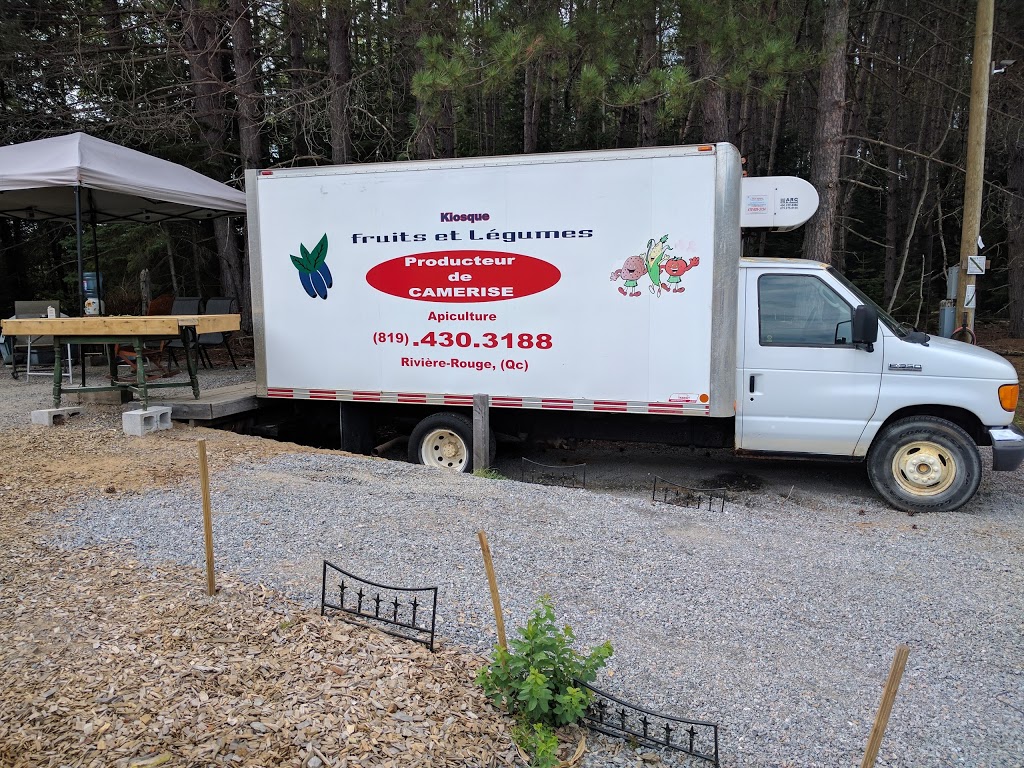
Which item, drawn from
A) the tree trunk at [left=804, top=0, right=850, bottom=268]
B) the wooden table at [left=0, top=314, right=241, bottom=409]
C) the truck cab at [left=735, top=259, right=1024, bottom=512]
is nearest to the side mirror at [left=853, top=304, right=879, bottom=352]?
the truck cab at [left=735, top=259, right=1024, bottom=512]

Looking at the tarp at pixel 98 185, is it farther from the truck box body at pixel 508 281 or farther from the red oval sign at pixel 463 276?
the red oval sign at pixel 463 276

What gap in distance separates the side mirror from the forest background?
3998 millimetres

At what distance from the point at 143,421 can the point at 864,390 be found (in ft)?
20.8

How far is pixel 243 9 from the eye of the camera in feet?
40.0

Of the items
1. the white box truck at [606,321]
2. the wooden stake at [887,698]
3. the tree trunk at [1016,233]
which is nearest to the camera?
the wooden stake at [887,698]

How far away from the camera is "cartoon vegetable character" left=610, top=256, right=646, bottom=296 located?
6.42m

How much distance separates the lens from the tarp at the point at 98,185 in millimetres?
8297

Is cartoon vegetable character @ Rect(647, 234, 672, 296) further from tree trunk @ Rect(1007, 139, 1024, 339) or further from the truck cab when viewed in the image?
tree trunk @ Rect(1007, 139, 1024, 339)

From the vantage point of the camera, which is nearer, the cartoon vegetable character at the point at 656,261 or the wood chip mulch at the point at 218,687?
the wood chip mulch at the point at 218,687

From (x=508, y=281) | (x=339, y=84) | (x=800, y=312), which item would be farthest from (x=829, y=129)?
(x=339, y=84)

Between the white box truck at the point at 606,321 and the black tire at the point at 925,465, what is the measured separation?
0.05ft

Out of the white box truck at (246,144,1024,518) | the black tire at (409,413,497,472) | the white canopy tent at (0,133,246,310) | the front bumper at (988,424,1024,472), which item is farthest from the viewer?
the white canopy tent at (0,133,246,310)

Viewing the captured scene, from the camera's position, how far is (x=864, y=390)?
6.26 metres

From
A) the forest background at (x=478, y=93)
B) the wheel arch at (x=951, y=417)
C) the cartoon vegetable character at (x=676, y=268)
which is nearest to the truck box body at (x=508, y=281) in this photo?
the cartoon vegetable character at (x=676, y=268)
